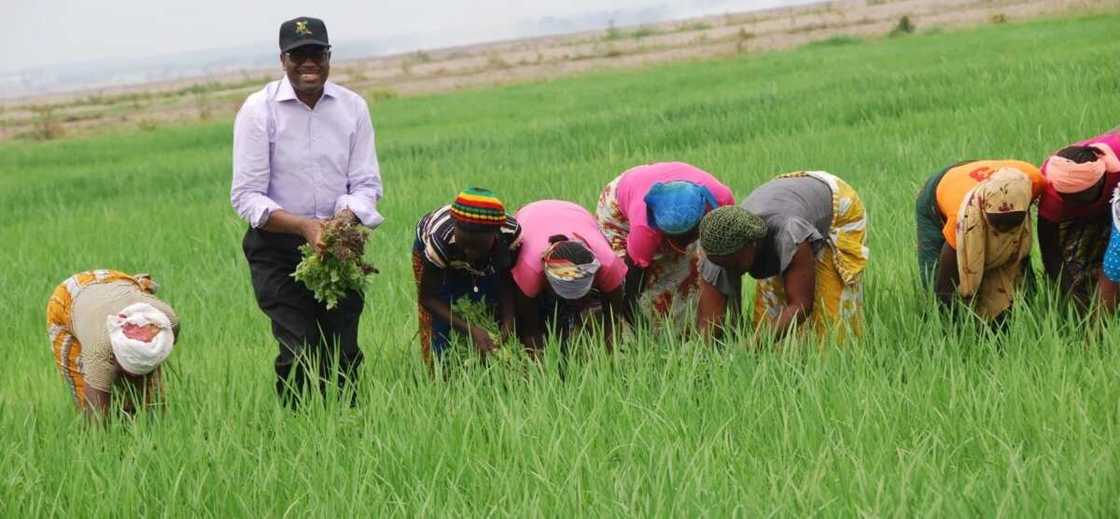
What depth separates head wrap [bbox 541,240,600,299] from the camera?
3762 millimetres

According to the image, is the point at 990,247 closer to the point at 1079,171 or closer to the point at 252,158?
the point at 1079,171

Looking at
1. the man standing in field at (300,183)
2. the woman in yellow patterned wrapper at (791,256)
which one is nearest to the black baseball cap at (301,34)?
the man standing in field at (300,183)

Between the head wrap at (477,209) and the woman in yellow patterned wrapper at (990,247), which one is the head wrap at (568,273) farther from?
the woman in yellow patterned wrapper at (990,247)

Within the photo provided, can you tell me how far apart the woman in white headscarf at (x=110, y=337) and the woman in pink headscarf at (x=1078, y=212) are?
2.61m

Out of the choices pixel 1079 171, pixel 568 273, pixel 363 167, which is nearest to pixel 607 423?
pixel 568 273

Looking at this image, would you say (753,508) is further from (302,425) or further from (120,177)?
(120,177)

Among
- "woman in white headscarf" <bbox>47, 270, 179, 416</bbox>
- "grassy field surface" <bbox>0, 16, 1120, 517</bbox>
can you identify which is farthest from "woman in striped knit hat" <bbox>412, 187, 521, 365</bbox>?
"woman in white headscarf" <bbox>47, 270, 179, 416</bbox>

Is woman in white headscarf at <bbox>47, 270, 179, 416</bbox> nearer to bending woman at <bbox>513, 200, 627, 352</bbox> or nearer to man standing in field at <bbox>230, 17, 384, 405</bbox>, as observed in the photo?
man standing in field at <bbox>230, 17, 384, 405</bbox>

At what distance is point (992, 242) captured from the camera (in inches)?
149

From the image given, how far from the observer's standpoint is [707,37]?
35.1m

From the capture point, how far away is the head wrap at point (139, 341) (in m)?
3.36

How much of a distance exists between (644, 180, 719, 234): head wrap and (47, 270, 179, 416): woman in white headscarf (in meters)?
1.52

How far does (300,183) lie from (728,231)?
133 centimetres

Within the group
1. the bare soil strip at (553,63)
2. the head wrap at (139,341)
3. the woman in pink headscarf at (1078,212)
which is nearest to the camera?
the head wrap at (139,341)
